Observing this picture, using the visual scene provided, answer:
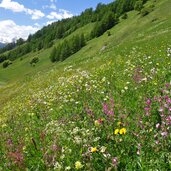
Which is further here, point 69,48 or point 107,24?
point 69,48

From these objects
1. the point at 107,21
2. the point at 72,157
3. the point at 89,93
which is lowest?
the point at 107,21

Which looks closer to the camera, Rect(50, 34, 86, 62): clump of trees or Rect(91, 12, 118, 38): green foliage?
Rect(91, 12, 118, 38): green foliage

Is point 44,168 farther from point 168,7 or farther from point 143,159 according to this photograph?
point 168,7

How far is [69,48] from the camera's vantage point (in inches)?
5709

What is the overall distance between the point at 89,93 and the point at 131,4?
423 feet

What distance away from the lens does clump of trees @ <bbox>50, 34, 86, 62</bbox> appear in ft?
457

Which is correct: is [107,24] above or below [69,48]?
above

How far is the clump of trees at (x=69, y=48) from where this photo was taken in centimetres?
13938

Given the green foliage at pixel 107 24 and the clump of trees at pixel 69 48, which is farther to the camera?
the clump of trees at pixel 69 48

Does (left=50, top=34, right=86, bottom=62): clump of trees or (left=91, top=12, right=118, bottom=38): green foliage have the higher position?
(left=91, top=12, right=118, bottom=38): green foliage

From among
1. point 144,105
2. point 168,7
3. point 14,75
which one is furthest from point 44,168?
point 14,75

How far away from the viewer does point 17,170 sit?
6172 mm

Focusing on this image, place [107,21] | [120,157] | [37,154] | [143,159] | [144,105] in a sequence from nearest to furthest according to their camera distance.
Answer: [143,159], [120,157], [37,154], [144,105], [107,21]

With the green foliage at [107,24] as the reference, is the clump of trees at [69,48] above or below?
below
